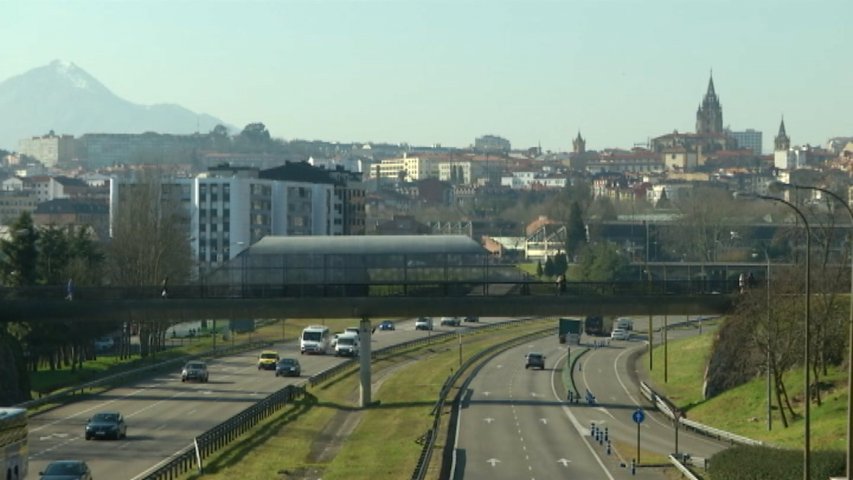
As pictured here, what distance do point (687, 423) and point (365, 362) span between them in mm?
17526

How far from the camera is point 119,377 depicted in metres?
92.2

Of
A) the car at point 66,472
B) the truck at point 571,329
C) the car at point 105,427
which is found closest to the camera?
the car at point 66,472

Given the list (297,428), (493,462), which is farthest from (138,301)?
(493,462)

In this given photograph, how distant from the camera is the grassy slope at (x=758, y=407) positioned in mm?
59625

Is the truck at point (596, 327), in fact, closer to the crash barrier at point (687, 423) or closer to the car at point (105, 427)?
the crash barrier at point (687, 423)

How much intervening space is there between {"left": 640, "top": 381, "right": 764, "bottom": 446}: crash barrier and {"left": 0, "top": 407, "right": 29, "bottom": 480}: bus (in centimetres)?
2564

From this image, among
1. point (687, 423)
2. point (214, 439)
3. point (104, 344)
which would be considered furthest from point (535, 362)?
point (214, 439)

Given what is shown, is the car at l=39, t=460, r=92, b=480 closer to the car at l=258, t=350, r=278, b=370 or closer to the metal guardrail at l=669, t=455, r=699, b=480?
the metal guardrail at l=669, t=455, r=699, b=480

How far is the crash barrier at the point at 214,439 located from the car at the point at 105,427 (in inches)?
142

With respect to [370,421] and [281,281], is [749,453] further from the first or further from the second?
[281,281]

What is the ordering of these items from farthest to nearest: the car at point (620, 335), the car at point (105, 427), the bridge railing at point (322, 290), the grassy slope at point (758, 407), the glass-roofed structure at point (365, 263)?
1. the car at point (620, 335)
2. the glass-roofed structure at point (365, 263)
3. the bridge railing at point (322, 290)
4. the car at point (105, 427)
5. the grassy slope at point (758, 407)

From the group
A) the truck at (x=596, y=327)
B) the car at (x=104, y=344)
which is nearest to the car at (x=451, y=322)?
the truck at (x=596, y=327)

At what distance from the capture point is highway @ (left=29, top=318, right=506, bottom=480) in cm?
5812

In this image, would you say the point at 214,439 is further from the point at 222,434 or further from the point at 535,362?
A: the point at 535,362
